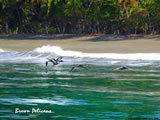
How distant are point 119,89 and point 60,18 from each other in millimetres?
44534

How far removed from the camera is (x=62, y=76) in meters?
18.0

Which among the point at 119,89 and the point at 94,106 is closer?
the point at 94,106

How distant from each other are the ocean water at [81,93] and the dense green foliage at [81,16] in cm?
2874

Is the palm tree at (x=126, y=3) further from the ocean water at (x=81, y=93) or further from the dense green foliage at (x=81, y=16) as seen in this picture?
the ocean water at (x=81, y=93)

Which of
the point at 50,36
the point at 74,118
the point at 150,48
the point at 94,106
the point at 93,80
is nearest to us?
the point at 74,118

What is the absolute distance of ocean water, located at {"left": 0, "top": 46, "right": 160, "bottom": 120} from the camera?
34.8ft

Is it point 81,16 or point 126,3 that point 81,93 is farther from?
point 81,16

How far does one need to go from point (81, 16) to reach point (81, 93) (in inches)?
1680

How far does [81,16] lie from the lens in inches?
2200

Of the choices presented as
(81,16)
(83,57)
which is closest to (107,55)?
(83,57)

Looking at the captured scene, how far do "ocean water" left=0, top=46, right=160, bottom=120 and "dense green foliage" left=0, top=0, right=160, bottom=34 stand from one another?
1131 inches

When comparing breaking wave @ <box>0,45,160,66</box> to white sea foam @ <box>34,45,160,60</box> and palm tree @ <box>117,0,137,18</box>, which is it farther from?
palm tree @ <box>117,0,137,18</box>

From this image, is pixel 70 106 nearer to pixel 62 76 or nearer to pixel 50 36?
pixel 62 76

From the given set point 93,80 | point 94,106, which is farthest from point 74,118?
point 93,80
